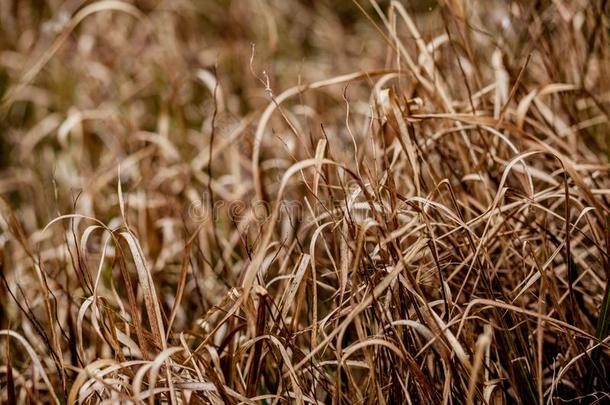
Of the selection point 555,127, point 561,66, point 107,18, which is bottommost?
point 555,127

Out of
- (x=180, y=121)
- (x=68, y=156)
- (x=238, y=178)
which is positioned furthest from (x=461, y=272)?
(x=68, y=156)

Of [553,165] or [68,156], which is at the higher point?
[68,156]

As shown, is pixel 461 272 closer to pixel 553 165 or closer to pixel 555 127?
pixel 553 165

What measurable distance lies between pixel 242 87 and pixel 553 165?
4.09 feet

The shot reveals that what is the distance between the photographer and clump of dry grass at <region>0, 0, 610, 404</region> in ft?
2.92

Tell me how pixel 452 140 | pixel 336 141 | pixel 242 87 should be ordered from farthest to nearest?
pixel 242 87, pixel 336 141, pixel 452 140

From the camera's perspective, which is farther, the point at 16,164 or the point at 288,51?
the point at 288,51

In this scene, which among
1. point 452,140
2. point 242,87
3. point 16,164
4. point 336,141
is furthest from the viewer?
point 242,87

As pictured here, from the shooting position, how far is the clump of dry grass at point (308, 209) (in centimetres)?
89

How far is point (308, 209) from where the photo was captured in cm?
138

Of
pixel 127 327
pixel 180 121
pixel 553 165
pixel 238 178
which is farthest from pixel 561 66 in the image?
pixel 127 327

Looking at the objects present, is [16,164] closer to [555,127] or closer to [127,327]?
[127,327]

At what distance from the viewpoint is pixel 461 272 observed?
1059mm

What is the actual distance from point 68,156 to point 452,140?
1.24 metres
